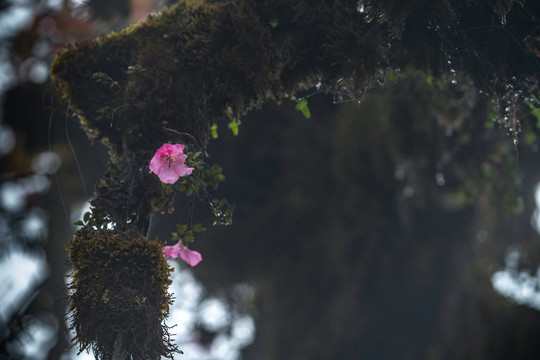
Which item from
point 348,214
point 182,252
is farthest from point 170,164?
point 348,214

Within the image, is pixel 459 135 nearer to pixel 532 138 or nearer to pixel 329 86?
pixel 532 138

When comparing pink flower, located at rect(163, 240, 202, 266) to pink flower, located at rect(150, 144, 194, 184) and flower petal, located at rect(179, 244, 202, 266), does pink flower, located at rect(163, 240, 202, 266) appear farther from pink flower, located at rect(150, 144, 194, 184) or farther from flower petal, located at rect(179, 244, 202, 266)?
pink flower, located at rect(150, 144, 194, 184)

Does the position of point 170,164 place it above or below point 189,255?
above

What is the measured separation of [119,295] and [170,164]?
567mm

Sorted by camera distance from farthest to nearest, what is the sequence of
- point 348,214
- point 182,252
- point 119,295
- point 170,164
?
point 348,214 < point 182,252 < point 170,164 < point 119,295

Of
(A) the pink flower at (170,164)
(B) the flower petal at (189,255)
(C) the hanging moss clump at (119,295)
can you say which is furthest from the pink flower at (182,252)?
(A) the pink flower at (170,164)

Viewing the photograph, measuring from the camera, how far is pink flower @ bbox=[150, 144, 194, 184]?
1918mm

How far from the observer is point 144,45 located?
2303 millimetres

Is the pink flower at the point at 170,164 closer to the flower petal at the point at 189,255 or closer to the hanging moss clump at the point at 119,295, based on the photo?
the hanging moss clump at the point at 119,295

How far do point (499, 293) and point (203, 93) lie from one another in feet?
17.4

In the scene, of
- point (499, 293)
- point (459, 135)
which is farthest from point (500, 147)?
point (499, 293)

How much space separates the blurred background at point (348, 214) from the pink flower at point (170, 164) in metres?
3.71

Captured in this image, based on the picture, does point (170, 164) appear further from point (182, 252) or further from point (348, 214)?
point (348, 214)

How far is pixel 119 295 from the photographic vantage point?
178 centimetres
